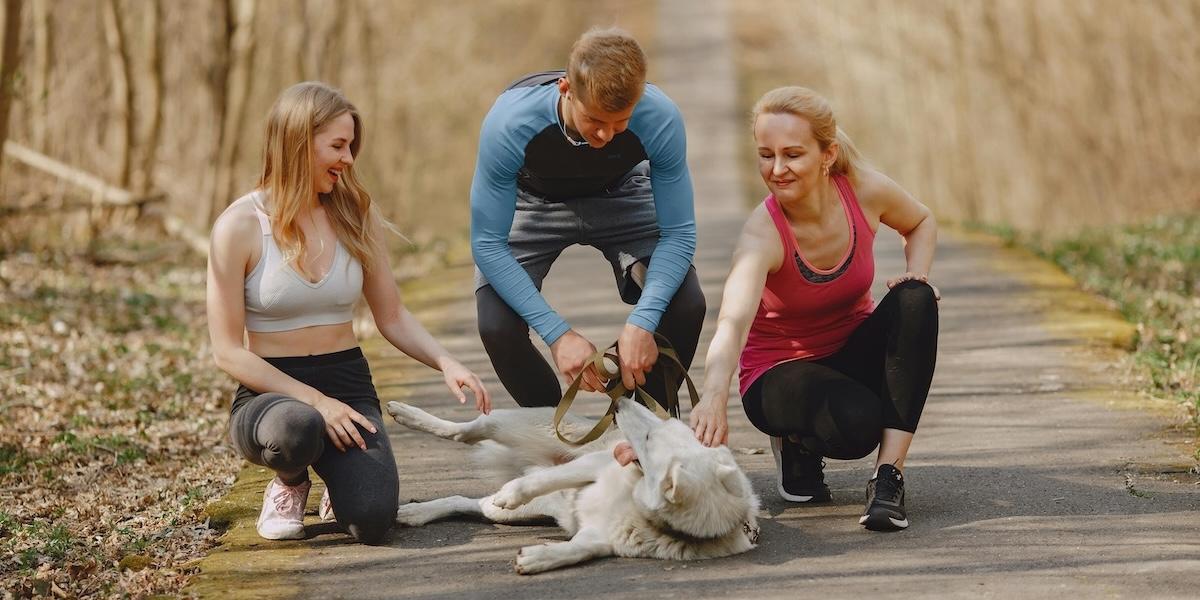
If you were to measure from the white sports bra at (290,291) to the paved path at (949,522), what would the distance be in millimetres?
740

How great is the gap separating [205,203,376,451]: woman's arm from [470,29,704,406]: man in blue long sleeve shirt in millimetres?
675

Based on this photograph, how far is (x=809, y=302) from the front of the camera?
15.8ft

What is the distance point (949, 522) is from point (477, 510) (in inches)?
63.6

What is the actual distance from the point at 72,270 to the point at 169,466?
5.60 meters

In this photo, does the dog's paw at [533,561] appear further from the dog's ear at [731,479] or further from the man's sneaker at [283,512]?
the man's sneaker at [283,512]

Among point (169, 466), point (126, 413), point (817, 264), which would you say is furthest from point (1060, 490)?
point (126, 413)

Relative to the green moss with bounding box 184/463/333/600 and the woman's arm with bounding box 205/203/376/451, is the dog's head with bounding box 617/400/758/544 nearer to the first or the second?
the woman's arm with bounding box 205/203/376/451

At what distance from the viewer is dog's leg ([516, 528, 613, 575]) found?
13.4 ft

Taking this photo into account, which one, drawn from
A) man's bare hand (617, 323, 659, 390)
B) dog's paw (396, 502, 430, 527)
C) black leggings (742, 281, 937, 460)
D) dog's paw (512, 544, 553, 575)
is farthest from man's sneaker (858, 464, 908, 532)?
dog's paw (396, 502, 430, 527)

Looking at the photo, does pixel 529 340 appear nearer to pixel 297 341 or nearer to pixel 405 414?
pixel 405 414

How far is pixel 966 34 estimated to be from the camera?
1677 centimetres

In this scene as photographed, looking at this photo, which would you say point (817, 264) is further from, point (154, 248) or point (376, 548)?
point (154, 248)

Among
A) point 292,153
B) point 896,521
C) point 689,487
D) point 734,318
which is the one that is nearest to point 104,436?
point 292,153

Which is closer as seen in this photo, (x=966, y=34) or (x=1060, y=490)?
(x=1060, y=490)
